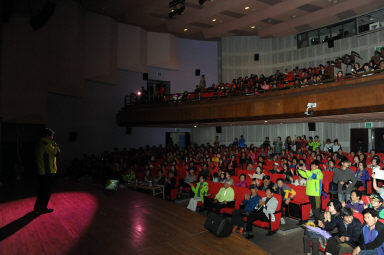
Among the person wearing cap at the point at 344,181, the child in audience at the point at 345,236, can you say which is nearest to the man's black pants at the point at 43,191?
the child in audience at the point at 345,236

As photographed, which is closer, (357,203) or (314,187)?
(357,203)

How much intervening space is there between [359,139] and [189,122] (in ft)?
27.3

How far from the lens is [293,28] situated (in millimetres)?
15742

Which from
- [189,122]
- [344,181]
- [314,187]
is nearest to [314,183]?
[314,187]

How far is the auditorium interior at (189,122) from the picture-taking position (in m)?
4.32

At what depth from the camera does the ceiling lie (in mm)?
13438

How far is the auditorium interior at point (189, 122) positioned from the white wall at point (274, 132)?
0.07 meters

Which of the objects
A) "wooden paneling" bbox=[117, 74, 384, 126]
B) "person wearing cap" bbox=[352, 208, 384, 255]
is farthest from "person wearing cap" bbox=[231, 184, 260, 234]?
"wooden paneling" bbox=[117, 74, 384, 126]

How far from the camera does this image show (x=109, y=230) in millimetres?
3928

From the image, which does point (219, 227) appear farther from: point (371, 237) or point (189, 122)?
point (189, 122)

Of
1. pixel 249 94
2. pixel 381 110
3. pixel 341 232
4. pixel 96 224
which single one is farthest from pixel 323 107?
pixel 96 224

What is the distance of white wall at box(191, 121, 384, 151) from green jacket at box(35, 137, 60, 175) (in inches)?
530

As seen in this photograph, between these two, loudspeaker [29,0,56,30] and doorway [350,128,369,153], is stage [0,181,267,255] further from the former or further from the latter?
doorway [350,128,369,153]

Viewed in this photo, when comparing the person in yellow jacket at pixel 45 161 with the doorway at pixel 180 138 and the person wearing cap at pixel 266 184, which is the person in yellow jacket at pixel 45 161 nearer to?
the person wearing cap at pixel 266 184
